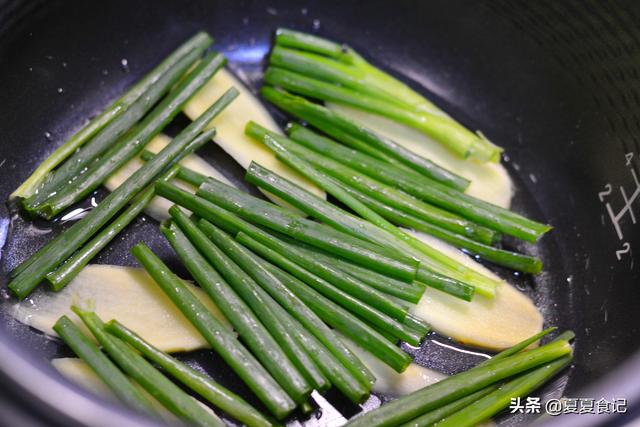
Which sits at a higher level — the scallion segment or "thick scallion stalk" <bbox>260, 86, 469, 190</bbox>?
"thick scallion stalk" <bbox>260, 86, 469, 190</bbox>

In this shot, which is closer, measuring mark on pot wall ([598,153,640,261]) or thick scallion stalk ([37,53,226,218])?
thick scallion stalk ([37,53,226,218])

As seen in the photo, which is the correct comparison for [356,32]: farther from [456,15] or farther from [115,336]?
[115,336]

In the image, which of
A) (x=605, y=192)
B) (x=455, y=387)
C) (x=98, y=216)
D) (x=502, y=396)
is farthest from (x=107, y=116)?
(x=605, y=192)

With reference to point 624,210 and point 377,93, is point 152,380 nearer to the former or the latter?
point 377,93

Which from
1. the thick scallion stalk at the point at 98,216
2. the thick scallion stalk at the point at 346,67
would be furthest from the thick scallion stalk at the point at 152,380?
the thick scallion stalk at the point at 346,67

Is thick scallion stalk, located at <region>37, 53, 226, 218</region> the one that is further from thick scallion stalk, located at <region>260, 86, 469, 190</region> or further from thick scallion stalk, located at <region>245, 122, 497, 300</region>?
thick scallion stalk, located at <region>245, 122, 497, 300</region>

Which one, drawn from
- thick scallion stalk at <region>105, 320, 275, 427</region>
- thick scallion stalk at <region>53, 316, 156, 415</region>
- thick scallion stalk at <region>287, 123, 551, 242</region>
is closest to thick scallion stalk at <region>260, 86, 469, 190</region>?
thick scallion stalk at <region>287, 123, 551, 242</region>
